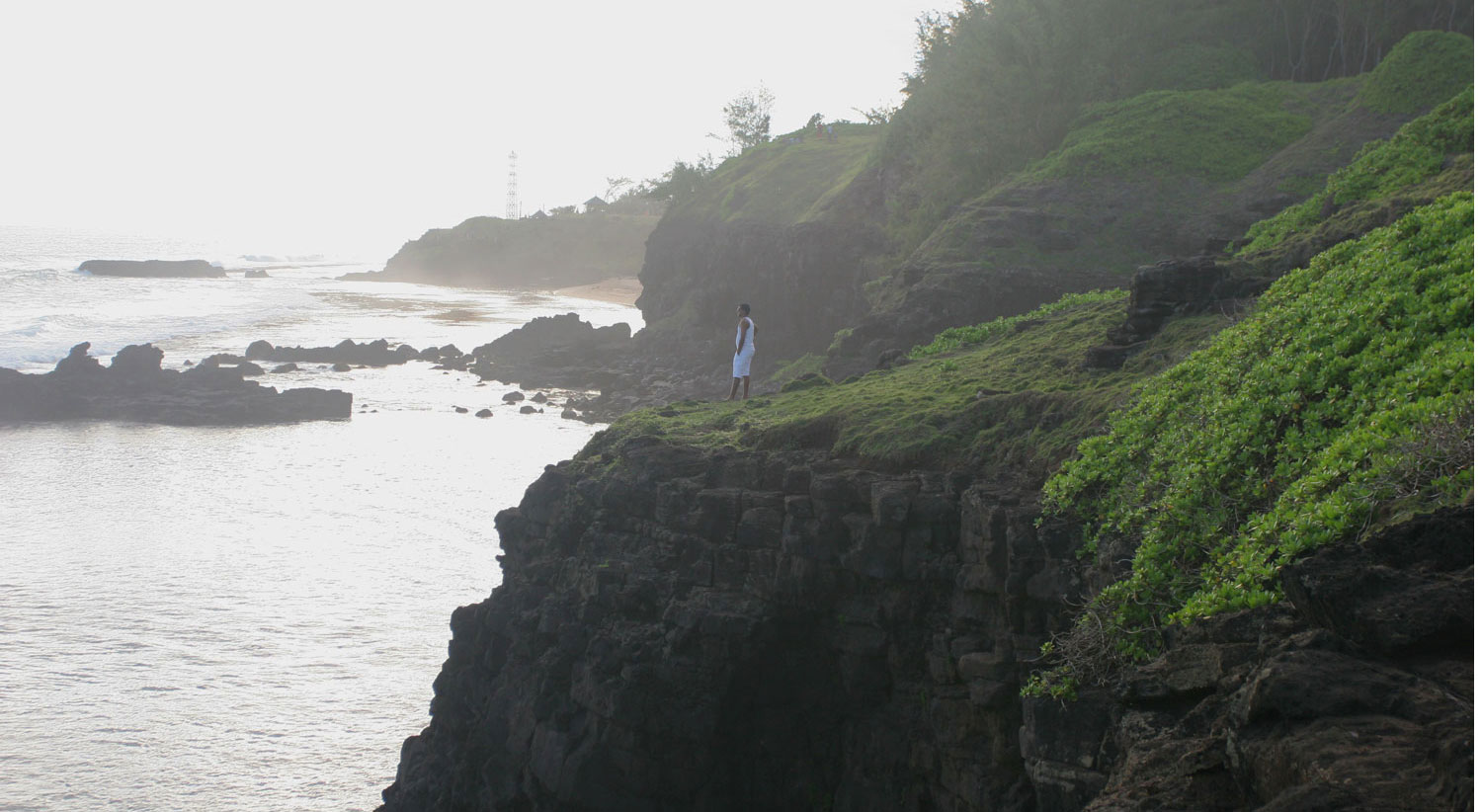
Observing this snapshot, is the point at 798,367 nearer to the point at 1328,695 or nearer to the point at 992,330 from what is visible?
the point at 992,330

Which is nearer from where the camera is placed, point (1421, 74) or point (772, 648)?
point (772, 648)

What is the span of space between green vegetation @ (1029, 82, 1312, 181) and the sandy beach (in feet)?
192

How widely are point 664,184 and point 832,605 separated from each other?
171 ft

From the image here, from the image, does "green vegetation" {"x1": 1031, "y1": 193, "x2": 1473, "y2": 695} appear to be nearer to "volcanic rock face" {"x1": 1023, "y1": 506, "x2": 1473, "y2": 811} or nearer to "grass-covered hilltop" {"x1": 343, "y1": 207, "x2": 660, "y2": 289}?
"volcanic rock face" {"x1": 1023, "y1": 506, "x2": 1473, "y2": 811}

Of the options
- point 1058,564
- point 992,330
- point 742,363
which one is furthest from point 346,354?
point 1058,564

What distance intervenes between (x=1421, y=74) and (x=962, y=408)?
58.1ft

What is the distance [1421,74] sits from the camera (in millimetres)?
23141

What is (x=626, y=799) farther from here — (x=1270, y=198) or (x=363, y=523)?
(x=1270, y=198)

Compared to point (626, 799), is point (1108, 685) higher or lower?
higher

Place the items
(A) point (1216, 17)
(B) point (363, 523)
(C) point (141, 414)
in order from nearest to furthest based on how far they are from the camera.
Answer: (B) point (363, 523), (A) point (1216, 17), (C) point (141, 414)

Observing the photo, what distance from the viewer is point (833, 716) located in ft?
35.5

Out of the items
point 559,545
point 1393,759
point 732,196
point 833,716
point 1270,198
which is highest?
point 732,196

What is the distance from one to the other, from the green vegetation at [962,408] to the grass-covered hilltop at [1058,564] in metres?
0.06

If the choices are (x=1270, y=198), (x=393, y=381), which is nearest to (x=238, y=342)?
(x=393, y=381)
